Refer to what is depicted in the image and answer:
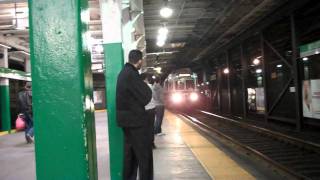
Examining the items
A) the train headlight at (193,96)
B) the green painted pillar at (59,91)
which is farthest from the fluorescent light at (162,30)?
the green painted pillar at (59,91)

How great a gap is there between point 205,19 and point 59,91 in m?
15.8

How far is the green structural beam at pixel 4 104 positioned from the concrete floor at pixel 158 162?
224 inches

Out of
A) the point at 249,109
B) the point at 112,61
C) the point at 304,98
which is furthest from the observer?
the point at 249,109

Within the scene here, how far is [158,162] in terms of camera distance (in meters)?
8.30

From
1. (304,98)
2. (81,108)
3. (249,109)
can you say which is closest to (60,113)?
(81,108)

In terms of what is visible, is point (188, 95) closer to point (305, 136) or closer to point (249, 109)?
point (249, 109)

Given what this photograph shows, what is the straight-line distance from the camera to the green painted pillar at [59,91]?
2.69 meters

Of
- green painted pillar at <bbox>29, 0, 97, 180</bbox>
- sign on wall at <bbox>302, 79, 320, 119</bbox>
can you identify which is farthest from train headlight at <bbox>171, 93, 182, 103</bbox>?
green painted pillar at <bbox>29, 0, 97, 180</bbox>

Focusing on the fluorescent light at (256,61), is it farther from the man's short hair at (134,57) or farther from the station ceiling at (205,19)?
the man's short hair at (134,57)

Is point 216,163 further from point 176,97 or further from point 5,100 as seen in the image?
point 176,97

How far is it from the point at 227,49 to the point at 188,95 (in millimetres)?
9467

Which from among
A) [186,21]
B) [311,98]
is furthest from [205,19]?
[311,98]

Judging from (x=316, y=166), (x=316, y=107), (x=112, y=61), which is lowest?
(x=316, y=166)

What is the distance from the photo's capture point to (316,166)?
28.3ft
